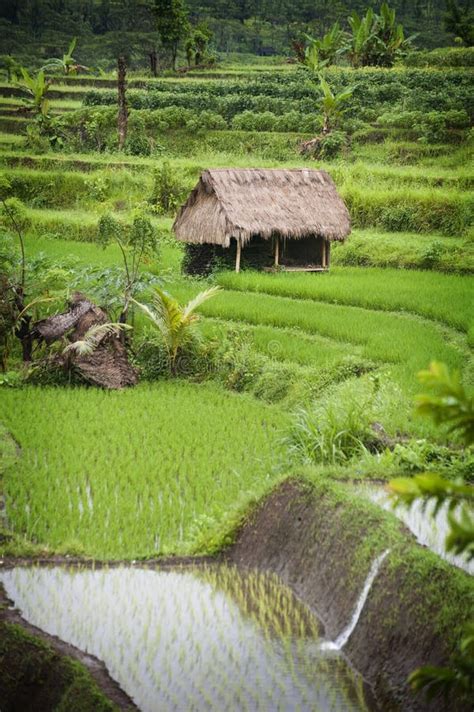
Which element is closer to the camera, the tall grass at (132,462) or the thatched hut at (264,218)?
the tall grass at (132,462)

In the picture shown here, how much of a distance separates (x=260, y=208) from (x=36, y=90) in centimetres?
665

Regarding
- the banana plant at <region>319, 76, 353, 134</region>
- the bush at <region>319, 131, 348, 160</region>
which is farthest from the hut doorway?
the banana plant at <region>319, 76, 353, 134</region>

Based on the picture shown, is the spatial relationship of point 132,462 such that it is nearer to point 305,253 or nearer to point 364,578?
point 364,578

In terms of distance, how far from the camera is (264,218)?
12.2 metres

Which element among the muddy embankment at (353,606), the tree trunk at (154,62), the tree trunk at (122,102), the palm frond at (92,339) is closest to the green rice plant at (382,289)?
the palm frond at (92,339)

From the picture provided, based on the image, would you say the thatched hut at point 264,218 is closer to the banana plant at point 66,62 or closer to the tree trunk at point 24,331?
the tree trunk at point 24,331

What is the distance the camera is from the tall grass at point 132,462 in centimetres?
605

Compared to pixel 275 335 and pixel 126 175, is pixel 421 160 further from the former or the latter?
pixel 275 335

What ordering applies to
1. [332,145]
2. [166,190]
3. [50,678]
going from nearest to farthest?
[50,678]
[166,190]
[332,145]

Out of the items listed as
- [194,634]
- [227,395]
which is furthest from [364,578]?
[227,395]

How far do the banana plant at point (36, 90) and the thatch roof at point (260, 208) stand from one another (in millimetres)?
5693

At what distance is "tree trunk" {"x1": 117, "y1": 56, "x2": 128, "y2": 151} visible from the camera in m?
16.7

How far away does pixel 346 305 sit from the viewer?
11164 mm

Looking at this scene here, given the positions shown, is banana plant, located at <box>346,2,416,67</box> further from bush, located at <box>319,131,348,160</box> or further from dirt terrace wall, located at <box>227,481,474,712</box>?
dirt terrace wall, located at <box>227,481,474,712</box>
